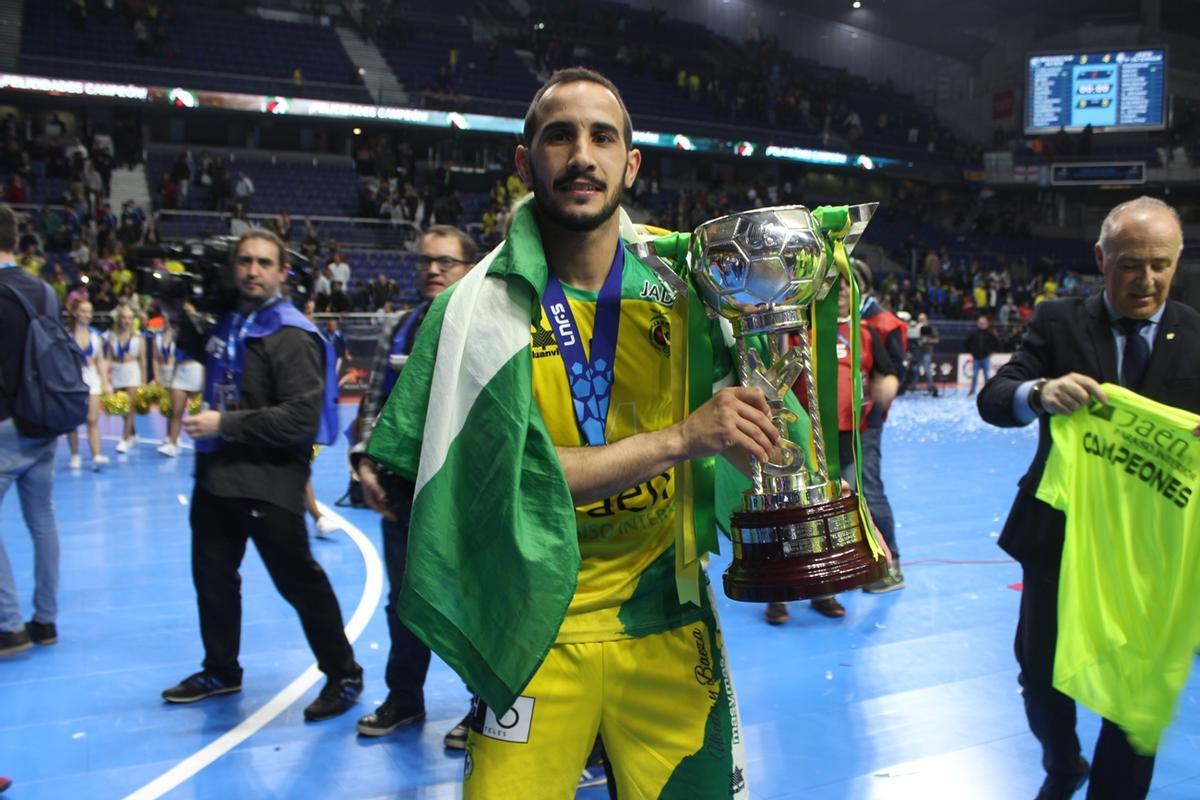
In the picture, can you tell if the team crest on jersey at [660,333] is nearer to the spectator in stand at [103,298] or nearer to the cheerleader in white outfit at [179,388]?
the cheerleader in white outfit at [179,388]

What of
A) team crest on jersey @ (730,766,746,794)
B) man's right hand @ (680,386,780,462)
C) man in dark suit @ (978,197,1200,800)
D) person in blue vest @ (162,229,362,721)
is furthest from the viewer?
person in blue vest @ (162,229,362,721)

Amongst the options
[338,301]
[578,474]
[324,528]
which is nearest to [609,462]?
[578,474]

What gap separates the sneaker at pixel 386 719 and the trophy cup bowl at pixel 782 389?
8.74 feet

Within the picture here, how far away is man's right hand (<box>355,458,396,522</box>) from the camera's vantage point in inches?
97.2

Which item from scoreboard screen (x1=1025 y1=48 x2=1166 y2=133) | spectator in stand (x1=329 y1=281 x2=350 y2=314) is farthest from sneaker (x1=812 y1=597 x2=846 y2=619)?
scoreboard screen (x1=1025 y1=48 x2=1166 y2=133)

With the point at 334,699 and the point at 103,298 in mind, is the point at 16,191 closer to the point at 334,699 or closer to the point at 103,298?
the point at 103,298

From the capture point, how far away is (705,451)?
5.44 feet

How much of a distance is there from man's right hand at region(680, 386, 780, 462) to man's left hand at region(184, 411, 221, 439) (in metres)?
2.82

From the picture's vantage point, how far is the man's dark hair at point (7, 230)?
15.7ft

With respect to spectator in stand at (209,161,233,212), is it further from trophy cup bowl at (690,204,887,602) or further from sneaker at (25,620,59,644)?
trophy cup bowl at (690,204,887,602)

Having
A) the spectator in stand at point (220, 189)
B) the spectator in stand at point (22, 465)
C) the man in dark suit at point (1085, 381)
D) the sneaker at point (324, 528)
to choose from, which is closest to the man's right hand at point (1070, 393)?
the man in dark suit at point (1085, 381)

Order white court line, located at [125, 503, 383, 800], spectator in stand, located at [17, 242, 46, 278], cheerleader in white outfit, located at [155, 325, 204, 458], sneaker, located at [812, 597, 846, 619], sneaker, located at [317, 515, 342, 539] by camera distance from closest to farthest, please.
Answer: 1. white court line, located at [125, 503, 383, 800]
2. sneaker, located at [812, 597, 846, 619]
3. sneaker, located at [317, 515, 342, 539]
4. cheerleader in white outfit, located at [155, 325, 204, 458]
5. spectator in stand, located at [17, 242, 46, 278]

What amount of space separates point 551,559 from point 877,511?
4525 millimetres

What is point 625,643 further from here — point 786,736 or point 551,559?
point 786,736
